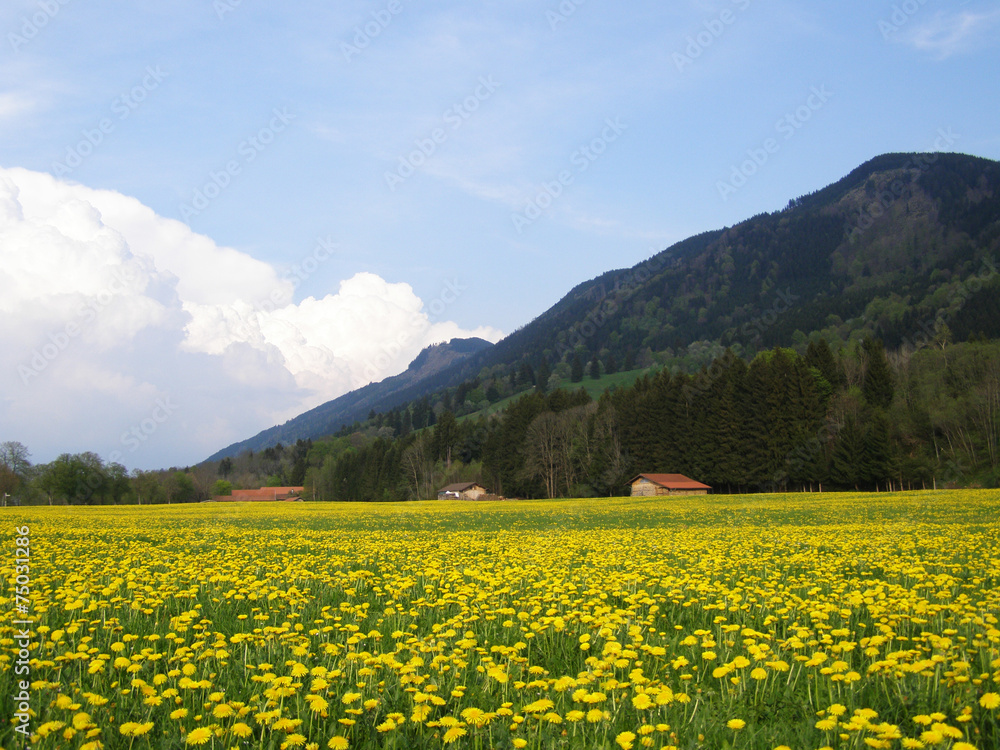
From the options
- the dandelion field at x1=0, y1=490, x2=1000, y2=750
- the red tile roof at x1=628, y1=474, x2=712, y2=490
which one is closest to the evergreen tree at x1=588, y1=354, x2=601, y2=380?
the red tile roof at x1=628, y1=474, x2=712, y2=490

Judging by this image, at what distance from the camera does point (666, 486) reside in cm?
7400

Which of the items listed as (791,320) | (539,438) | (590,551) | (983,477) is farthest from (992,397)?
(791,320)

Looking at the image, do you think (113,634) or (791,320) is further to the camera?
(791,320)

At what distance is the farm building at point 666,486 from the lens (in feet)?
243

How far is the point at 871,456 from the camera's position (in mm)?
64625

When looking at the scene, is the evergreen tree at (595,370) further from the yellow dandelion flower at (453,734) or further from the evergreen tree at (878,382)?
the yellow dandelion flower at (453,734)

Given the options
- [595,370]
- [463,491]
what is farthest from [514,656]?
[595,370]

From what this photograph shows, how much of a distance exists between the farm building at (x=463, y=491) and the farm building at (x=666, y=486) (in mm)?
32045

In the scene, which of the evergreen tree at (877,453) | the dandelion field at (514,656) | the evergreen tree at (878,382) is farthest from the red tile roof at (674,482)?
the dandelion field at (514,656)

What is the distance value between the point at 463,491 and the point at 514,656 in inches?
3859

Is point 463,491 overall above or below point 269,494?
above

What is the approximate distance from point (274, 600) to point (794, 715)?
20.3ft

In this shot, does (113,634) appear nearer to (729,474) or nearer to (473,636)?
(473,636)

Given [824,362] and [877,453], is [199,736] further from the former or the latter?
[824,362]
